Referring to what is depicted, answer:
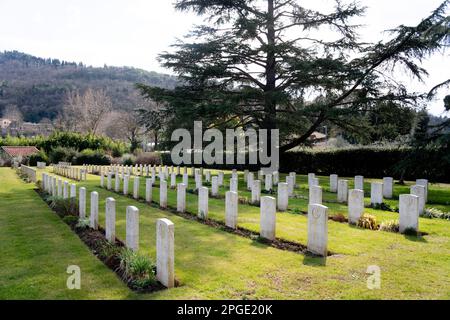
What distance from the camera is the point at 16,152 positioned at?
3603 cm

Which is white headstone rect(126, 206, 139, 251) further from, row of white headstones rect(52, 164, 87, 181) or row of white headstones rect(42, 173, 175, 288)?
row of white headstones rect(52, 164, 87, 181)

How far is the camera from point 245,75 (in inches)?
922

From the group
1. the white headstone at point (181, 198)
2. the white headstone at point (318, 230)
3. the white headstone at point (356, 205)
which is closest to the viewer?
the white headstone at point (318, 230)

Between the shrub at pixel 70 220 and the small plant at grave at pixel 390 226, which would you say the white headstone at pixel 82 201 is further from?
the small plant at grave at pixel 390 226

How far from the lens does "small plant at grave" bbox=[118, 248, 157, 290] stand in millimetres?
5196

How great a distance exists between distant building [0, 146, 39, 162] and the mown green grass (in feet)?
98.4

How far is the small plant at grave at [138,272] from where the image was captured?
5.20 m

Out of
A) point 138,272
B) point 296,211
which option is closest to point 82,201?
point 138,272

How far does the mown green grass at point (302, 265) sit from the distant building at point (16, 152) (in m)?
30.0

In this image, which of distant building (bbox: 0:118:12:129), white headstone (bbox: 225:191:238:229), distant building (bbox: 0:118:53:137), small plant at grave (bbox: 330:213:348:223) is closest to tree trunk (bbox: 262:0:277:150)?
small plant at grave (bbox: 330:213:348:223)

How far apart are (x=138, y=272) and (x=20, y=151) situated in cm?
3600

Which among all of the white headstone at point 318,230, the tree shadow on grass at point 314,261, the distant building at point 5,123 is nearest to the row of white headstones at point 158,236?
the tree shadow on grass at point 314,261

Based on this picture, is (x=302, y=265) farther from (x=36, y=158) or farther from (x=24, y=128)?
(x=24, y=128)
